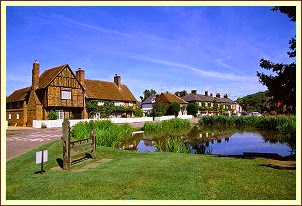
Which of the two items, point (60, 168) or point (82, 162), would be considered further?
point (82, 162)

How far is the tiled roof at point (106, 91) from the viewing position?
5050cm

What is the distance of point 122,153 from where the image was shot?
1455 cm

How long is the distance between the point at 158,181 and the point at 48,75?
Answer: 1505 inches

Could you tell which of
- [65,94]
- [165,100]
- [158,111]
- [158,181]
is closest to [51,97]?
[65,94]

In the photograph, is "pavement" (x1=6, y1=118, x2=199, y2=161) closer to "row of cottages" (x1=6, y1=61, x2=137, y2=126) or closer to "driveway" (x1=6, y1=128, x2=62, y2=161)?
"driveway" (x1=6, y1=128, x2=62, y2=161)

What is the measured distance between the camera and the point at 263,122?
3772 centimetres

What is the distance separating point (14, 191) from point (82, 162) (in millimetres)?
4405

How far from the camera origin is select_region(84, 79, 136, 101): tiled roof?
166ft

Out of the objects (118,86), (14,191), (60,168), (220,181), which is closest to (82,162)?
(60,168)

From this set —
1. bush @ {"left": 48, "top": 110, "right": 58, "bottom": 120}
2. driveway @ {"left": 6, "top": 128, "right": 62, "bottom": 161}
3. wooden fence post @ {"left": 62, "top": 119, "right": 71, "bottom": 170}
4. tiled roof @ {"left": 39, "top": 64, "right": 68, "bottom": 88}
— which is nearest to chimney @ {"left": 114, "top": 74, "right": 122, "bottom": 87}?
tiled roof @ {"left": 39, "top": 64, "right": 68, "bottom": 88}

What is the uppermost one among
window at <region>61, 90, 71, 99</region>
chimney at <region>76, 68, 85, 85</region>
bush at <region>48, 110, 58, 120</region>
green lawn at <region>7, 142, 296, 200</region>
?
chimney at <region>76, 68, 85, 85</region>

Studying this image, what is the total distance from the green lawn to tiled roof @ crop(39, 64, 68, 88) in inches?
1223

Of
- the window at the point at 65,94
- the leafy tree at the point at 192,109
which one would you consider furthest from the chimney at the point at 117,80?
the leafy tree at the point at 192,109

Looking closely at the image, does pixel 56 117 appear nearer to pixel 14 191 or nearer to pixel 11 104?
pixel 11 104
